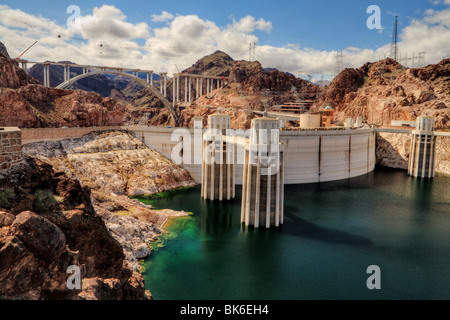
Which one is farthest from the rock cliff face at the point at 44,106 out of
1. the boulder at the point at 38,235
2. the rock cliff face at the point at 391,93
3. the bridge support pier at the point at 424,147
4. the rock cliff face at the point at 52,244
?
the rock cliff face at the point at 391,93

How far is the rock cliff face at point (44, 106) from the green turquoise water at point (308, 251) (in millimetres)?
22623

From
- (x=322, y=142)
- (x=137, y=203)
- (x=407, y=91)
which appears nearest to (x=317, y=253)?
(x=137, y=203)

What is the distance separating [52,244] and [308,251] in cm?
2285

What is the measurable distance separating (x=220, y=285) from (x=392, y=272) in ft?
42.8

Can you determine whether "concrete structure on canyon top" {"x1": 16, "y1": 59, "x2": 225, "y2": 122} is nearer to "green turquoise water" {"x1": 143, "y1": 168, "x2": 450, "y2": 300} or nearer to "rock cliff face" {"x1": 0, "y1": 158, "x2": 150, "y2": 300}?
"green turquoise water" {"x1": 143, "y1": 168, "x2": 450, "y2": 300}

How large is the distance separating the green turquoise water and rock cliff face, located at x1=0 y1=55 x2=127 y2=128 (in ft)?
74.2

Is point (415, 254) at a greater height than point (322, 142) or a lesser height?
lesser

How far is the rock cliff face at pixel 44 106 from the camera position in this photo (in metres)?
48.7

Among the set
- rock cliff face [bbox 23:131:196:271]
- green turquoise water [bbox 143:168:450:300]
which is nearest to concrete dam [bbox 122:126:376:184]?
rock cliff face [bbox 23:131:196:271]

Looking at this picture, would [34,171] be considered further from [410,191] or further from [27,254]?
[410,191]

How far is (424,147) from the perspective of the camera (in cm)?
6084

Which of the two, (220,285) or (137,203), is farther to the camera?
(137,203)

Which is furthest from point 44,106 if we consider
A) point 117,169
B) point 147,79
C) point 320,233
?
point 147,79

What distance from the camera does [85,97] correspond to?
2351 inches
